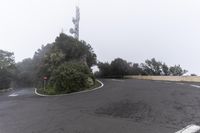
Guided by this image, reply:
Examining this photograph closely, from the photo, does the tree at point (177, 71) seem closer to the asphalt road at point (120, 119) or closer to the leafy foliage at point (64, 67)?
the leafy foliage at point (64, 67)

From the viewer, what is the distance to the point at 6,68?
155 ft

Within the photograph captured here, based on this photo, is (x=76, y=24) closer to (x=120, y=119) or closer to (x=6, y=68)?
(x=6, y=68)

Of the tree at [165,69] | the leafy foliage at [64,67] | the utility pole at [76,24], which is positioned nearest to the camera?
the leafy foliage at [64,67]

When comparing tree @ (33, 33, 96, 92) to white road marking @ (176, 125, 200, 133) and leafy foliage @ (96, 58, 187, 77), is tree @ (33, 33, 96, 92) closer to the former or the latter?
leafy foliage @ (96, 58, 187, 77)

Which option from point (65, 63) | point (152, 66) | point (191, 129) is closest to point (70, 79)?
point (65, 63)

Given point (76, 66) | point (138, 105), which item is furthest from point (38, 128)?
point (76, 66)

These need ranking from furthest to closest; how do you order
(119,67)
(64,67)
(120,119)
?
(119,67), (64,67), (120,119)

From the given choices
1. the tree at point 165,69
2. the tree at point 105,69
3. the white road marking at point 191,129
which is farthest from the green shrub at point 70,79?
the tree at point 165,69

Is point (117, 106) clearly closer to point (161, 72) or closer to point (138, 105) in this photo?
point (138, 105)

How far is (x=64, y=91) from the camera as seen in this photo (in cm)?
2325

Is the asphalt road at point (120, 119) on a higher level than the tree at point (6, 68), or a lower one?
lower

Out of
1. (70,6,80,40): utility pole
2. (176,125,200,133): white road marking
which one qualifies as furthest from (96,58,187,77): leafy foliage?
(176,125,200,133): white road marking

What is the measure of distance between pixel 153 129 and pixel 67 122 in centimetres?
338

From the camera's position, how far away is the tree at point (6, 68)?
151 feet
